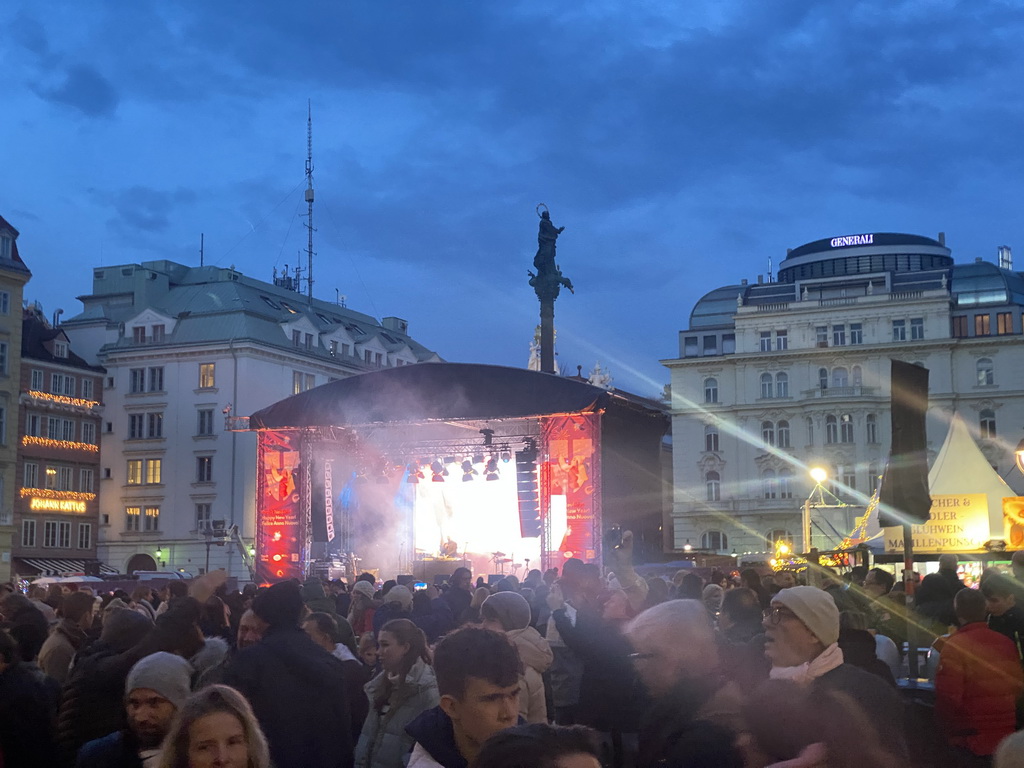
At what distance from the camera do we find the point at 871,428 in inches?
2293

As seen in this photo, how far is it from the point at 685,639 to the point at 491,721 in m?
0.93

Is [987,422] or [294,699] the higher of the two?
[987,422]

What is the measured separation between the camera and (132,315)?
57.6m

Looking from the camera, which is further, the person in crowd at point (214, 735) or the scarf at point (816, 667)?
the scarf at point (816, 667)

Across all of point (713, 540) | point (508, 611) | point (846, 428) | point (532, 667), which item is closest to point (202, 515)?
point (713, 540)

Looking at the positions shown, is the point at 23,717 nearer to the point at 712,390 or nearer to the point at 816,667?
the point at 816,667

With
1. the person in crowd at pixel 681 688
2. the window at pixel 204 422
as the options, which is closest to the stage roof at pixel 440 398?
the window at pixel 204 422

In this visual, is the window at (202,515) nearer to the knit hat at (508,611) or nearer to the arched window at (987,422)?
the arched window at (987,422)

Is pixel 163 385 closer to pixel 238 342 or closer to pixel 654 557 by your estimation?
pixel 238 342

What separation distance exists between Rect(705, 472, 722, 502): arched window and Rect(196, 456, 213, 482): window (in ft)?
75.7

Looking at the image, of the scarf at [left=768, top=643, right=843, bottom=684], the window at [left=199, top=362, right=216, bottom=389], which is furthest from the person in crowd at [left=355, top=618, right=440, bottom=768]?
the window at [left=199, top=362, right=216, bottom=389]

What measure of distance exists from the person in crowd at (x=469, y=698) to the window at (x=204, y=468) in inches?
2030

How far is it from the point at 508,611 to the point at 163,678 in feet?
9.12

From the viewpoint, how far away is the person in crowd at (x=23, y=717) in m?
5.70
